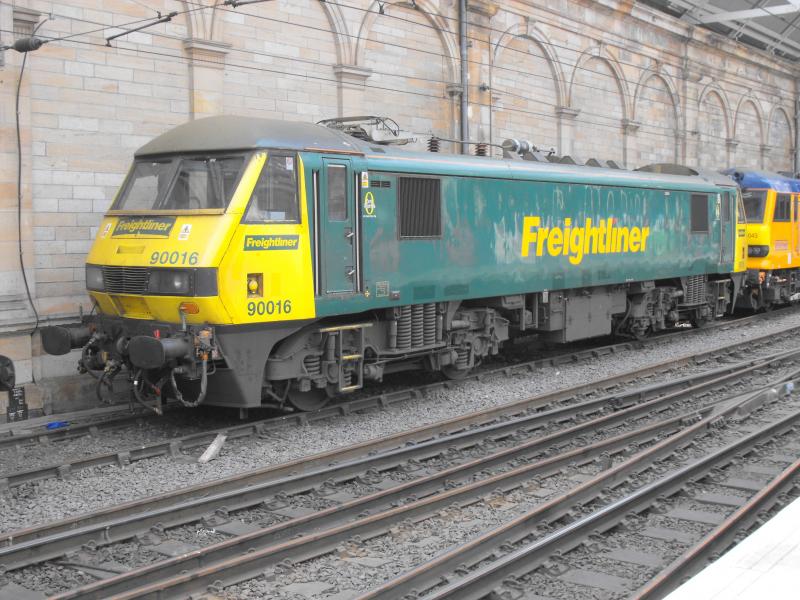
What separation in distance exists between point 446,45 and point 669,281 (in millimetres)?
7142

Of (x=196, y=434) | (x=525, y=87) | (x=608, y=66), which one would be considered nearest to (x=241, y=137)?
(x=196, y=434)

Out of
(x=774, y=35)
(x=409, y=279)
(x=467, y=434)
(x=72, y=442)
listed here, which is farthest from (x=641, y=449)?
(x=774, y=35)

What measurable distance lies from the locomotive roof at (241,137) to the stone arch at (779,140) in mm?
31088

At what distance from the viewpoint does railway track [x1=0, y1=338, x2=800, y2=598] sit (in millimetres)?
6043

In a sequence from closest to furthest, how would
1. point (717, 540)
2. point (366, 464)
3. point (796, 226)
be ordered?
point (717, 540), point (366, 464), point (796, 226)

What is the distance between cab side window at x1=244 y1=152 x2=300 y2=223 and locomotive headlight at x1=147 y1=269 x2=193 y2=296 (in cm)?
90

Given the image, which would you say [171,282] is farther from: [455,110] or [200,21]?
[455,110]

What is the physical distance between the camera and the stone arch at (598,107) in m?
24.3

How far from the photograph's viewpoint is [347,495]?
7719mm

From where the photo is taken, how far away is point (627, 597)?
5621 mm

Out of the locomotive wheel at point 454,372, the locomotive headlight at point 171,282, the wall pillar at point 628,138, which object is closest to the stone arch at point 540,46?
the wall pillar at point 628,138

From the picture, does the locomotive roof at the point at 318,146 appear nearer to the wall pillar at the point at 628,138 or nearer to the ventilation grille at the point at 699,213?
the ventilation grille at the point at 699,213

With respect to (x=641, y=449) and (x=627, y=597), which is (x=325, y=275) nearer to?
(x=641, y=449)

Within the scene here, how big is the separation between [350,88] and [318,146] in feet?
24.0
